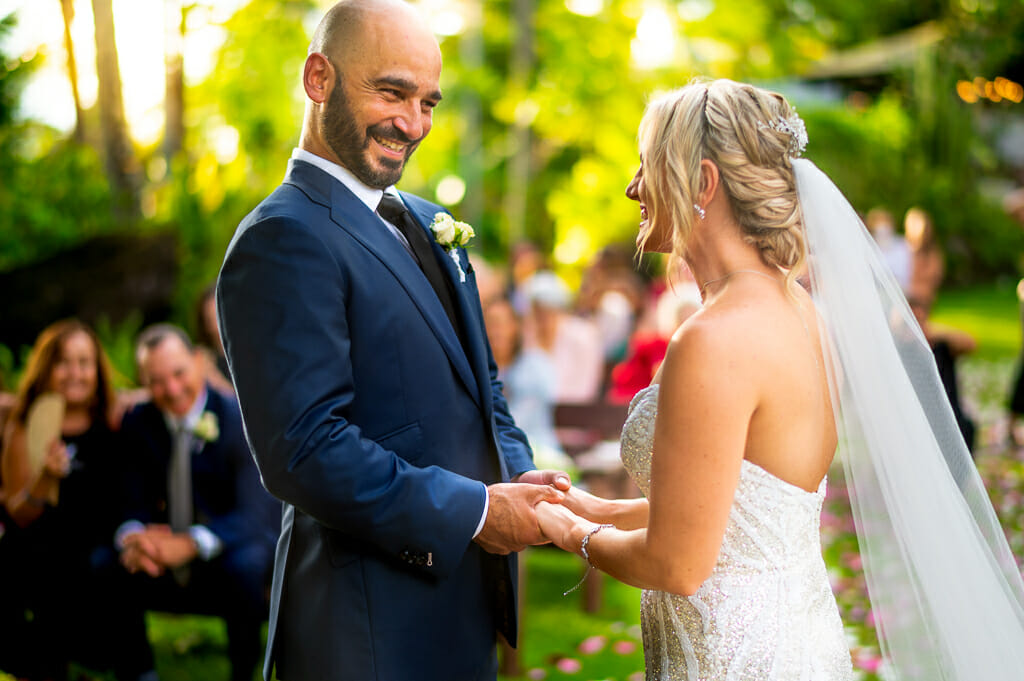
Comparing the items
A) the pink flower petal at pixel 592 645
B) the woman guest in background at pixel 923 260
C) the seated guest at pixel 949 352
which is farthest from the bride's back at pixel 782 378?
the woman guest in background at pixel 923 260

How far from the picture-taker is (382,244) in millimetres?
2295

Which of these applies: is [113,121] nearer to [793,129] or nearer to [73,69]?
[73,69]

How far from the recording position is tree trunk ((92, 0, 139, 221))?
35.2 ft

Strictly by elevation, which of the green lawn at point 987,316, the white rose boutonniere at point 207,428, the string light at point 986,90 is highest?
the white rose boutonniere at point 207,428

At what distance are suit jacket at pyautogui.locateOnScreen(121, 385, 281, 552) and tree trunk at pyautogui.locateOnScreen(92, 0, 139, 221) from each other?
6851 mm

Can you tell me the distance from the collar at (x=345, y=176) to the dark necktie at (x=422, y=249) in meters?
0.11

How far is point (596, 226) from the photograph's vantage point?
44.9 feet

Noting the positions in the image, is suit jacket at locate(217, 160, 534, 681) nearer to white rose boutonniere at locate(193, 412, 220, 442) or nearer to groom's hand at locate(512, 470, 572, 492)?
groom's hand at locate(512, 470, 572, 492)

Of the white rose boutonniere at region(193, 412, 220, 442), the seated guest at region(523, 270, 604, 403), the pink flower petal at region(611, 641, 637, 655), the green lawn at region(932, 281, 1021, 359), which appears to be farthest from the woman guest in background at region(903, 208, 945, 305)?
the white rose boutonniere at region(193, 412, 220, 442)

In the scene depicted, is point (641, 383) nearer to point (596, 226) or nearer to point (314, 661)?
point (314, 661)

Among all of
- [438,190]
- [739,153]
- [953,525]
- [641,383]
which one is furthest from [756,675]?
[438,190]

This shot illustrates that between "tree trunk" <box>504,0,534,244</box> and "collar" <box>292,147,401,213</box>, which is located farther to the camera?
"tree trunk" <box>504,0,534,244</box>

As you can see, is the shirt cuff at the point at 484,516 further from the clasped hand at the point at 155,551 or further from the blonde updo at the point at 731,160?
the clasped hand at the point at 155,551

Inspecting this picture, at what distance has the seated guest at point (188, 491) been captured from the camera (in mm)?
4602
